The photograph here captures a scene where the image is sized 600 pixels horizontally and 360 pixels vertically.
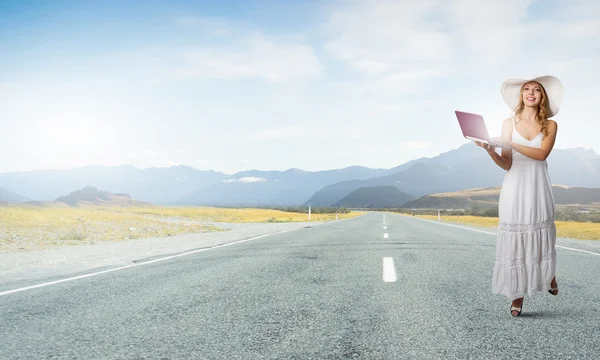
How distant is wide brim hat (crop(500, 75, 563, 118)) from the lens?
420cm

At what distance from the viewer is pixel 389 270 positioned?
7.09 m

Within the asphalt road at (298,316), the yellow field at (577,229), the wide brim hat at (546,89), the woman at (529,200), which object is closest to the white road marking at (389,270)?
the asphalt road at (298,316)

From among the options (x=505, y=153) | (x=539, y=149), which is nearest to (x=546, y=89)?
(x=539, y=149)

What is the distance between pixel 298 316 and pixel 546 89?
3199 millimetres

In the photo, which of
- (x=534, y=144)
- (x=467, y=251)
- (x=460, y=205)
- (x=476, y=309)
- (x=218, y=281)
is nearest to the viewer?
(x=534, y=144)

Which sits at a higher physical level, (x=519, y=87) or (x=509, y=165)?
(x=519, y=87)

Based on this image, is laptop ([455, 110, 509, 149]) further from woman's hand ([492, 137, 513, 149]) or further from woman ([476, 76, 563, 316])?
woman ([476, 76, 563, 316])

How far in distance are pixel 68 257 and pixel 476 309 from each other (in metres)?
9.02

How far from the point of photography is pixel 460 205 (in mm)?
166875

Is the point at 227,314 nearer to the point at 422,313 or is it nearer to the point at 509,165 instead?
the point at 422,313

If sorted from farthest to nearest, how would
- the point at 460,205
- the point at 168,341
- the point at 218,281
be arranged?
1. the point at 460,205
2. the point at 218,281
3. the point at 168,341

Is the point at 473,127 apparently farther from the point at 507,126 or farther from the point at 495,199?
the point at 495,199

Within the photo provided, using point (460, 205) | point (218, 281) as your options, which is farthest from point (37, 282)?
point (460, 205)

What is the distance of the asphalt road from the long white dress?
0.34m
